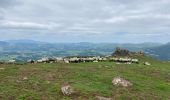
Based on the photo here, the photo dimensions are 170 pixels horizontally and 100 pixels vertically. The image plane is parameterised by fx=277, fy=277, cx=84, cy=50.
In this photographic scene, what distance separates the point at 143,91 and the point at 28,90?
542 inches

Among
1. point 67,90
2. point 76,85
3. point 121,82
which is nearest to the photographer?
point 67,90

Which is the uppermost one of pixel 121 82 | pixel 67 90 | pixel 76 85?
pixel 121 82

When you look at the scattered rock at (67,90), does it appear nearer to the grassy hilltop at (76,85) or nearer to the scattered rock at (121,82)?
the grassy hilltop at (76,85)

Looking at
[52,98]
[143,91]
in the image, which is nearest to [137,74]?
[143,91]

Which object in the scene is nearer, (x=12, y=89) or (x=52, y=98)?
(x=52, y=98)

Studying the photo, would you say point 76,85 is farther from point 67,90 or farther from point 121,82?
point 121,82

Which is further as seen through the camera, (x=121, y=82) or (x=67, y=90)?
(x=121, y=82)

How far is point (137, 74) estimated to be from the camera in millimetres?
43594

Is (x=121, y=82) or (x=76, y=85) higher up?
(x=121, y=82)

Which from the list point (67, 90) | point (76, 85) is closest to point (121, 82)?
point (76, 85)

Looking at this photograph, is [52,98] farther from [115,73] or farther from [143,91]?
[115,73]

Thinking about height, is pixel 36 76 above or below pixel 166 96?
above

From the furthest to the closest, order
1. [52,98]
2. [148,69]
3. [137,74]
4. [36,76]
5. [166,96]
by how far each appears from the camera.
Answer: [148,69] < [137,74] < [36,76] < [166,96] < [52,98]

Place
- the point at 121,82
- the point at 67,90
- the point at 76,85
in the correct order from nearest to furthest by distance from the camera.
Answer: the point at 67,90
the point at 76,85
the point at 121,82
